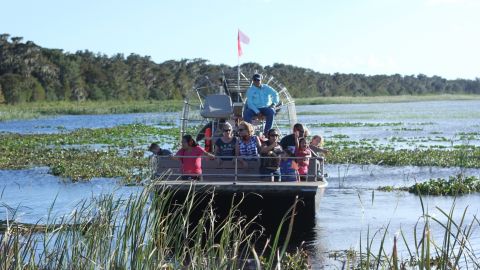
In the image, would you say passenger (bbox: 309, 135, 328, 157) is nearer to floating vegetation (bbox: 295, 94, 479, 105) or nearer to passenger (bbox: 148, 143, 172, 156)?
passenger (bbox: 148, 143, 172, 156)

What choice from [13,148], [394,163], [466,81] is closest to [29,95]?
[13,148]

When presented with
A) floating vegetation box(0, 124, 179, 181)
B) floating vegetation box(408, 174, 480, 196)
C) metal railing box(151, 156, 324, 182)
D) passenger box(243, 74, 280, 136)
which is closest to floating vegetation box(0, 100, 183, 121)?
floating vegetation box(0, 124, 179, 181)

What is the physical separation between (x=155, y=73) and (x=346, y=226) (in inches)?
4342

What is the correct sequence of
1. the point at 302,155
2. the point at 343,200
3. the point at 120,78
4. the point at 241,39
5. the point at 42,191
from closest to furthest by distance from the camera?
the point at 302,155 → the point at 241,39 → the point at 343,200 → the point at 42,191 → the point at 120,78

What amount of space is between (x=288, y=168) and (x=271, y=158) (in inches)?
13.0

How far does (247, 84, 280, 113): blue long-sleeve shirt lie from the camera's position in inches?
663

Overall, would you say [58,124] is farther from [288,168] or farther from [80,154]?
[288,168]

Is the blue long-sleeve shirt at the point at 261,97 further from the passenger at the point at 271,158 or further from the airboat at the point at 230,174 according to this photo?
the passenger at the point at 271,158

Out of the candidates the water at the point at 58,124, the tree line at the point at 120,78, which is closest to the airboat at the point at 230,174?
the water at the point at 58,124

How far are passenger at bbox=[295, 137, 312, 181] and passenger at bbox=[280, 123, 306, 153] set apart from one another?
10 cm

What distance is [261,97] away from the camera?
16.9 m

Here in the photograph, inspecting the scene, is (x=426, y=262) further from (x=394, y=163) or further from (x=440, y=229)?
(x=394, y=163)

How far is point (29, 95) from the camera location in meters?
92.6

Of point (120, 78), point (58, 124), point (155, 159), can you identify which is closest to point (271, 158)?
point (155, 159)
